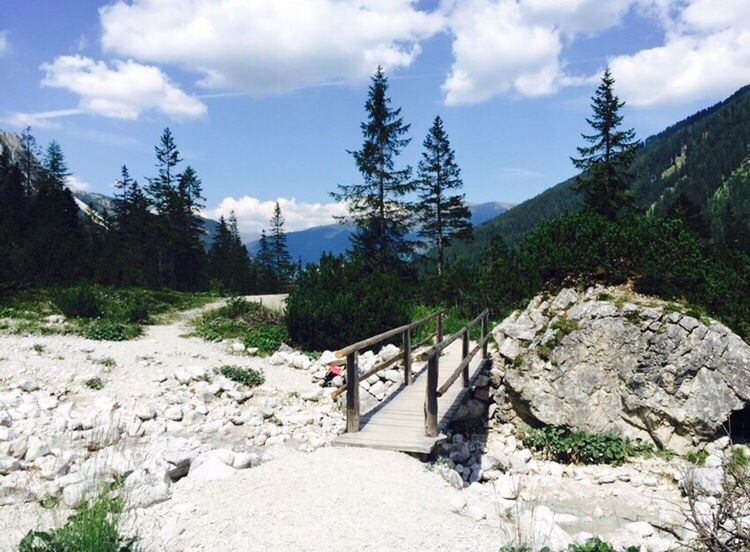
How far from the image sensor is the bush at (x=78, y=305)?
58.2ft

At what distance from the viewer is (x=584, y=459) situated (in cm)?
1005

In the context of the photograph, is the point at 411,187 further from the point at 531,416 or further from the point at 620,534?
the point at 620,534

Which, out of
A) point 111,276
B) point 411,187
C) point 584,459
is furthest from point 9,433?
point 411,187

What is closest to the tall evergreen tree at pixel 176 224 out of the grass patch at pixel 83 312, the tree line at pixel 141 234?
the tree line at pixel 141 234

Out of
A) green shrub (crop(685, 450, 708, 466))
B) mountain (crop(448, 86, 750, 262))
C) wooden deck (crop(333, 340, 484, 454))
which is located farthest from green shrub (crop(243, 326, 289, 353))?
mountain (crop(448, 86, 750, 262))

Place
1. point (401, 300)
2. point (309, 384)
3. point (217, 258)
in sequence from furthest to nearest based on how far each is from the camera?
1. point (217, 258)
2. point (401, 300)
3. point (309, 384)

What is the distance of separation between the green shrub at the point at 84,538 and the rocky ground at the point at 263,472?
492 millimetres

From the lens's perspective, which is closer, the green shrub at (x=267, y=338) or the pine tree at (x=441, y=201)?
the green shrub at (x=267, y=338)

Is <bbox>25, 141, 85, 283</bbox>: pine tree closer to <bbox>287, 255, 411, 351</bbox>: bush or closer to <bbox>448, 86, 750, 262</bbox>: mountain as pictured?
<bbox>287, 255, 411, 351</bbox>: bush

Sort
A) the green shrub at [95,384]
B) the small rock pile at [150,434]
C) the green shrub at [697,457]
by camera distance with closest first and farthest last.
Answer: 1. the small rock pile at [150,434]
2. the green shrub at [697,457]
3. the green shrub at [95,384]

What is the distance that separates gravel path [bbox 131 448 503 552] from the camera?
481 cm

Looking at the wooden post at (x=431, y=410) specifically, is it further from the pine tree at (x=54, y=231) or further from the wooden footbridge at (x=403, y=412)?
the pine tree at (x=54, y=231)

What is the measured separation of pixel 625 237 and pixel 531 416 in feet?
15.2

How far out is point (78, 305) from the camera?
1781 centimetres
